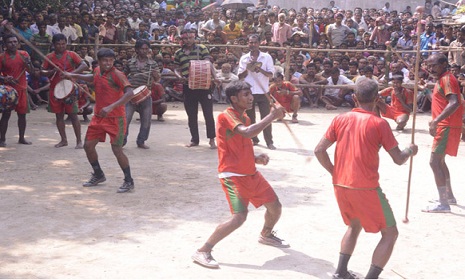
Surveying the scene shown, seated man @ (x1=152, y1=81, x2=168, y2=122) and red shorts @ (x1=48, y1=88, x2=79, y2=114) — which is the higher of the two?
red shorts @ (x1=48, y1=88, x2=79, y2=114)

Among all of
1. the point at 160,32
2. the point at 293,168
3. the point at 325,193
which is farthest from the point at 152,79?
the point at 160,32

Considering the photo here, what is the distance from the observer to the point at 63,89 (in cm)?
980

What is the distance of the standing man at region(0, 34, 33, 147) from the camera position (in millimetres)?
10141

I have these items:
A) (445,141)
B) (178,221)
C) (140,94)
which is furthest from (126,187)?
(445,141)

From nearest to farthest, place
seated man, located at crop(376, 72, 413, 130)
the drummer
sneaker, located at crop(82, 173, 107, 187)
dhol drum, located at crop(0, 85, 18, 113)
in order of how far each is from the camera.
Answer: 1. sneaker, located at crop(82, 173, 107, 187)
2. dhol drum, located at crop(0, 85, 18, 113)
3. the drummer
4. seated man, located at crop(376, 72, 413, 130)

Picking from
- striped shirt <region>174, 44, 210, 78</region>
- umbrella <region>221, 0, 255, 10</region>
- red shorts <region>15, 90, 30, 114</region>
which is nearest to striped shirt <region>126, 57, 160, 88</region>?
striped shirt <region>174, 44, 210, 78</region>

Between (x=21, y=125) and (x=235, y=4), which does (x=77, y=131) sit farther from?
(x=235, y=4)

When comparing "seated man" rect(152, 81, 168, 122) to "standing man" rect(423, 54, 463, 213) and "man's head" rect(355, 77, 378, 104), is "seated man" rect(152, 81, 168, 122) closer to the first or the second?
"standing man" rect(423, 54, 463, 213)

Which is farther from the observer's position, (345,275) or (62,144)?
(62,144)

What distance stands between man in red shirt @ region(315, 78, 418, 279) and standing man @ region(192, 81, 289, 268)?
828mm

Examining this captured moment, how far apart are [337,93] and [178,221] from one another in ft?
30.8

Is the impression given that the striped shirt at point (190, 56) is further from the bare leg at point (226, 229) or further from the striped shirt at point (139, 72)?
the bare leg at point (226, 229)

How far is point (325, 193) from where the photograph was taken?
779 cm

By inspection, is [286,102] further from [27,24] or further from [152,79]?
[27,24]
